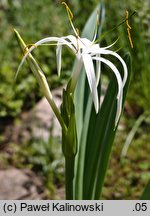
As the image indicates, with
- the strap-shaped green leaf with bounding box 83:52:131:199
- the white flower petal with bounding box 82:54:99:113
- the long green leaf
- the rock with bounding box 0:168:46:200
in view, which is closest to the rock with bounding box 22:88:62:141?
the rock with bounding box 0:168:46:200

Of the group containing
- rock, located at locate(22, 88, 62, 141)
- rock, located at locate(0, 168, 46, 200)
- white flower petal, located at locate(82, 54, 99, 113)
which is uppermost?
rock, located at locate(22, 88, 62, 141)

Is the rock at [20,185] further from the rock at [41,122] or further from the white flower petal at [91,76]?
the white flower petal at [91,76]

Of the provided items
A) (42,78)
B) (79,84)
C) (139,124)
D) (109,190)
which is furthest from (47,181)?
(42,78)

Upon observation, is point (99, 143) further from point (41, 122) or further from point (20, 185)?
point (41, 122)

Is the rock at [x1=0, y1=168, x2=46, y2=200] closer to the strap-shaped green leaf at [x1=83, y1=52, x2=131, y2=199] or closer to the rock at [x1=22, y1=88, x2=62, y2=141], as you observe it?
the rock at [x1=22, y1=88, x2=62, y2=141]

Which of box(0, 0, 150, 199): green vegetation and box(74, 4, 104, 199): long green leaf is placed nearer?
box(74, 4, 104, 199): long green leaf

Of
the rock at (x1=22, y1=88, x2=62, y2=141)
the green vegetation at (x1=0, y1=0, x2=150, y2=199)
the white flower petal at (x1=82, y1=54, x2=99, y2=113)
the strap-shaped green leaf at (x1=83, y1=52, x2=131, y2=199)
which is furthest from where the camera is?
the rock at (x1=22, y1=88, x2=62, y2=141)

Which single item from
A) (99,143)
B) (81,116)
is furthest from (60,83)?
(99,143)

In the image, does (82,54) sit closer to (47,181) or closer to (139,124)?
(47,181)

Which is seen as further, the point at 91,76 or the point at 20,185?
the point at 20,185
